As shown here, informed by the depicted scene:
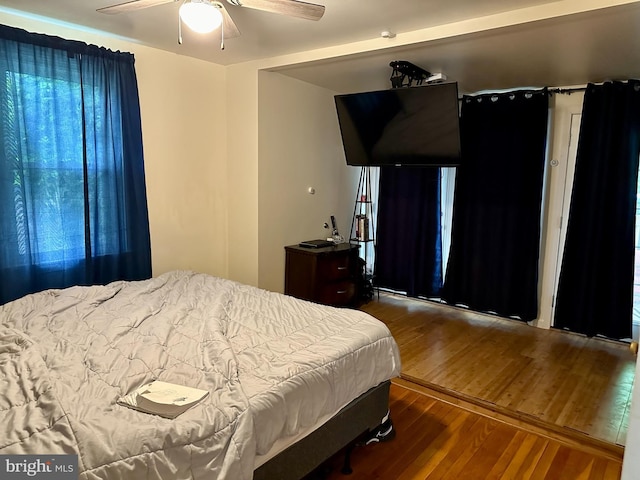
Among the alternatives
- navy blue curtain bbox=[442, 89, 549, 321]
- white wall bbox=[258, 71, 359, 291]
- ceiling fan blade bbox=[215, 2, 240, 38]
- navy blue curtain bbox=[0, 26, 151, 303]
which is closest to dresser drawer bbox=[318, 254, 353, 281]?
white wall bbox=[258, 71, 359, 291]

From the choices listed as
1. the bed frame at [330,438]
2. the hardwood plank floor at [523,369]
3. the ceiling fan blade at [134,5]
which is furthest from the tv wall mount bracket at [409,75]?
the bed frame at [330,438]

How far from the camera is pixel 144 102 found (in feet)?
11.3

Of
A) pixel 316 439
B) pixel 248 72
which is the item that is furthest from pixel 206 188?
pixel 316 439

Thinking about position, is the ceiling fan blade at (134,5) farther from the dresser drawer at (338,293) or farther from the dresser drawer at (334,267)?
the dresser drawer at (338,293)

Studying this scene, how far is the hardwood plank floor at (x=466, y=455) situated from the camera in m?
2.14

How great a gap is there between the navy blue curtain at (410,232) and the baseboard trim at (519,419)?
6.65 feet

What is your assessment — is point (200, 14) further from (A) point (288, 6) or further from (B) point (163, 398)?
(B) point (163, 398)

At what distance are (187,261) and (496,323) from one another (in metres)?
3.14

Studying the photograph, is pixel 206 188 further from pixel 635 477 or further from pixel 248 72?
pixel 635 477

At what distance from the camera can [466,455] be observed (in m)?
2.28

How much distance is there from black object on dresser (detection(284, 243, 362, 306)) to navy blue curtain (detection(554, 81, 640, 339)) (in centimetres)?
206

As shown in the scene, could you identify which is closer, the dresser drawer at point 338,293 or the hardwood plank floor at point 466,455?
the hardwood plank floor at point 466,455

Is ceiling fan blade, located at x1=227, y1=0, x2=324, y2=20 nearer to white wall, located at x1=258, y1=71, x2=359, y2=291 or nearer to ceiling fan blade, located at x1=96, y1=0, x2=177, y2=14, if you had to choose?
ceiling fan blade, located at x1=96, y1=0, x2=177, y2=14

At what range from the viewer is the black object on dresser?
412cm
